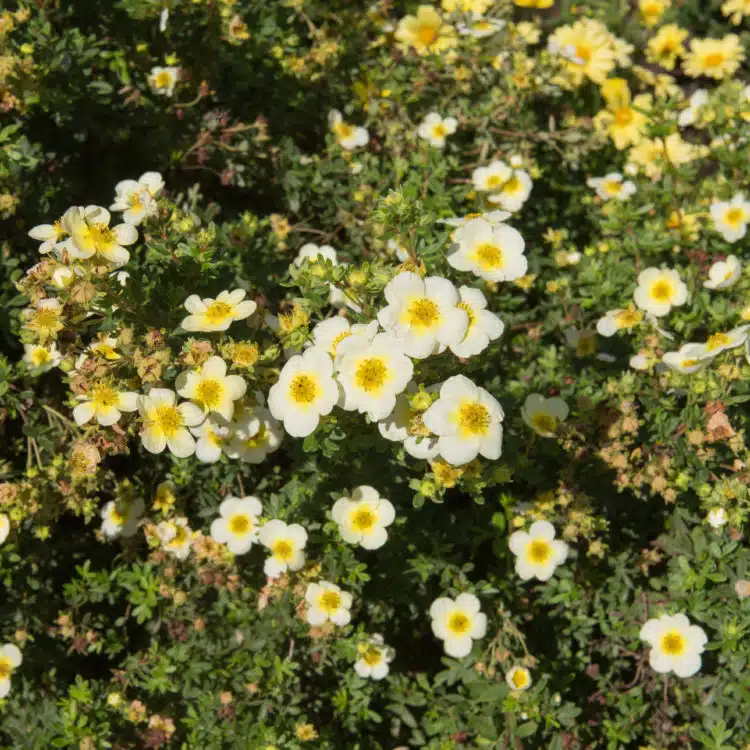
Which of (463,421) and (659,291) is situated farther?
(659,291)

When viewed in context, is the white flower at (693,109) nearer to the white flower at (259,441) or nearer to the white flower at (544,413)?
the white flower at (544,413)

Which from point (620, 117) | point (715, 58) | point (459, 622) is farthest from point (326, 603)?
point (715, 58)

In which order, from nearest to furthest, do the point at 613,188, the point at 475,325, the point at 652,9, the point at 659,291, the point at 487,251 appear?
the point at 475,325 < the point at 487,251 < the point at 659,291 < the point at 613,188 < the point at 652,9

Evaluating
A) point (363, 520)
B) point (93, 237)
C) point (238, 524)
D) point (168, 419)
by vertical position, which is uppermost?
point (93, 237)

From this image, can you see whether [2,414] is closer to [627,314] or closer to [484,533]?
[484,533]

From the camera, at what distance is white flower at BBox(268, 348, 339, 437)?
5.54ft

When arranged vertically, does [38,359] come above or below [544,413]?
above

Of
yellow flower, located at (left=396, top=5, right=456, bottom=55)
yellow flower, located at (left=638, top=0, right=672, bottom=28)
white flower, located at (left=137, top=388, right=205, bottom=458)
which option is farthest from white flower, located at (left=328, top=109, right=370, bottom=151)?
yellow flower, located at (left=638, top=0, right=672, bottom=28)

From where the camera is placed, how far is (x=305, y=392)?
1.71 metres

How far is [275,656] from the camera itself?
7.97 feet

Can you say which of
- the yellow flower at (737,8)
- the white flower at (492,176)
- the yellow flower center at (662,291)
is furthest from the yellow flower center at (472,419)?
the yellow flower at (737,8)

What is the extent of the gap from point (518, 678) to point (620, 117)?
2653 millimetres

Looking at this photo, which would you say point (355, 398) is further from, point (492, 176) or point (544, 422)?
point (492, 176)

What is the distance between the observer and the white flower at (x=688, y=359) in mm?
2139
